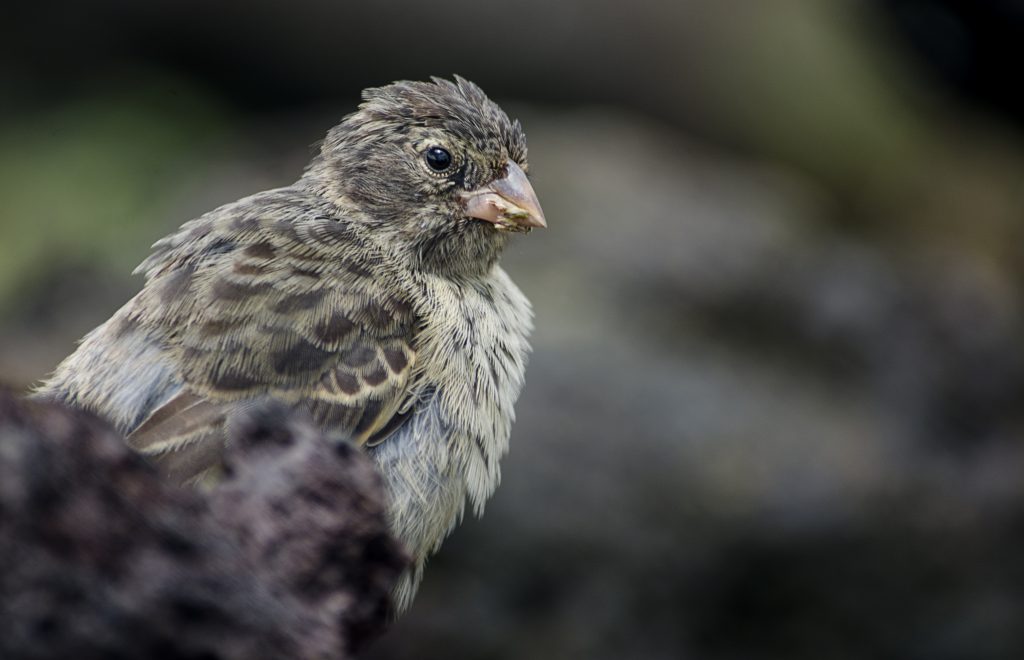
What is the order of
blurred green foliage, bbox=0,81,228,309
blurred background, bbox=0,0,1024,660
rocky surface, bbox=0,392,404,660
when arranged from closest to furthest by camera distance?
1. rocky surface, bbox=0,392,404,660
2. blurred background, bbox=0,0,1024,660
3. blurred green foliage, bbox=0,81,228,309

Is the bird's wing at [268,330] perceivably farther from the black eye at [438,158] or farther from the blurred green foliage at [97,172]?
the blurred green foliage at [97,172]

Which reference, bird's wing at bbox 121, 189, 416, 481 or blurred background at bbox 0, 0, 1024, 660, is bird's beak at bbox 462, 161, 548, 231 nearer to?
bird's wing at bbox 121, 189, 416, 481

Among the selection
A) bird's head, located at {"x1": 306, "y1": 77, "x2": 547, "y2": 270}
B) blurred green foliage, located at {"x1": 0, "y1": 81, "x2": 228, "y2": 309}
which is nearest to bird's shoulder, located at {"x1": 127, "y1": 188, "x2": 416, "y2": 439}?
bird's head, located at {"x1": 306, "y1": 77, "x2": 547, "y2": 270}

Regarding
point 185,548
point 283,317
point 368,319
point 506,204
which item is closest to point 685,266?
point 506,204

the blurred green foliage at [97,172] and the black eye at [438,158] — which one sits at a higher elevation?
the blurred green foliage at [97,172]

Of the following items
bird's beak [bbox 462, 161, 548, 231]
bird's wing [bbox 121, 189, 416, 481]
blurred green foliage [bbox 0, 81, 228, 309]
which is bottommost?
bird's wing [bbox 121, 189, 416, 481]

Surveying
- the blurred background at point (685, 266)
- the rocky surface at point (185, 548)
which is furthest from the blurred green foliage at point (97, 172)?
the rocky surface at point (185, 548)

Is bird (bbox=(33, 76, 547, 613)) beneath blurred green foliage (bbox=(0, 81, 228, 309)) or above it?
beneath

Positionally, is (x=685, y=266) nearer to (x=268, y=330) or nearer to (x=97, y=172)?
(x=97, y=172)

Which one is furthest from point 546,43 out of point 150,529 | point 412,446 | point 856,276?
point 150,529
